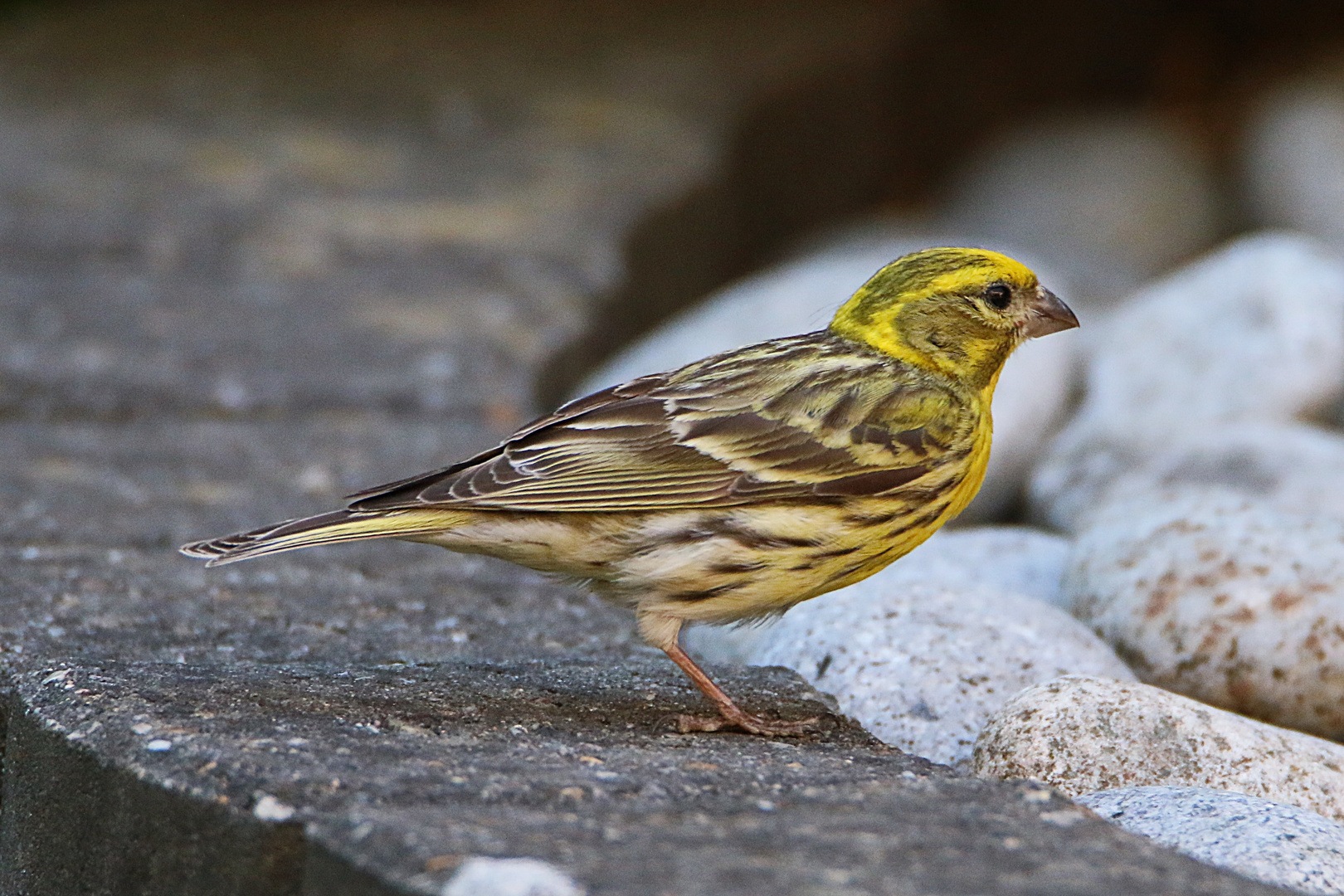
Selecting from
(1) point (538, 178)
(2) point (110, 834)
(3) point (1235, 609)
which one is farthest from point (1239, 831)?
(1) point (538, 178)

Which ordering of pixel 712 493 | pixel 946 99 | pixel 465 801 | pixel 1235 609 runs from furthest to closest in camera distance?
pixel 946 99
pixel 1235 609
pixel 712 493
pixel 465 801

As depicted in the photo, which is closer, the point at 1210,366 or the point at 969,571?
the point at 969,571

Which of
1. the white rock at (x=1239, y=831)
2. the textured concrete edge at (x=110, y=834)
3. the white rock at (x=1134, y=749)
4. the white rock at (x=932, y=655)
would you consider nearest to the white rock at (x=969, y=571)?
the white rock at (x=932, y=655)

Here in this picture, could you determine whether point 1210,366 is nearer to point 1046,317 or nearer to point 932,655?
point 1046,317

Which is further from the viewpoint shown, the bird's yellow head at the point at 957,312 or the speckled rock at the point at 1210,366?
the speckled rock at the point at 1210,366

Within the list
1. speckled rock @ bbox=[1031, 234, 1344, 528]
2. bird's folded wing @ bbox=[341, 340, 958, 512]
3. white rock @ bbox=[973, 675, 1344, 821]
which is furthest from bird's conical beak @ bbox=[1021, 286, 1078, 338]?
speckled rock @ bbox=[1031, 234, 1344, 528]

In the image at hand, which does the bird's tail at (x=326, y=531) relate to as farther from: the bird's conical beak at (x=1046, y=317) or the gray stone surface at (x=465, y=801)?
the bird's conical beak at (x=1046, y=317)
